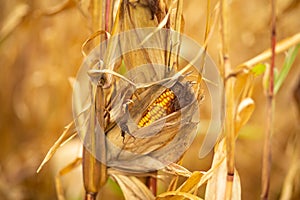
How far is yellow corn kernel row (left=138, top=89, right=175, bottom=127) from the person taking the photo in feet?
2.04

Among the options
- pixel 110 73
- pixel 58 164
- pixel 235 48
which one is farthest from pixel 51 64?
pixel 110 73

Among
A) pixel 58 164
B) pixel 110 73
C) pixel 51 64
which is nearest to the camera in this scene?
pixel 110 73

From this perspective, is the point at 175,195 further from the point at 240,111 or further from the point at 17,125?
the point at 17,125

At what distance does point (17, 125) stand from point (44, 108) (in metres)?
0.09

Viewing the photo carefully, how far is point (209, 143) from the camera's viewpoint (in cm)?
72

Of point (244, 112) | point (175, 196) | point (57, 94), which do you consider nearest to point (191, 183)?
point (175, 196)

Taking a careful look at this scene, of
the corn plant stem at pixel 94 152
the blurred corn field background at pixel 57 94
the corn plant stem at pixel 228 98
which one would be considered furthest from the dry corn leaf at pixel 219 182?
the blurred corn field background at pixel 57 94

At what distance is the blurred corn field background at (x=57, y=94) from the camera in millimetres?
1455

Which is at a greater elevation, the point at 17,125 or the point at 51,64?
the point at 51,64

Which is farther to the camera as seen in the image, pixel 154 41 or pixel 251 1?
pixel 251 1

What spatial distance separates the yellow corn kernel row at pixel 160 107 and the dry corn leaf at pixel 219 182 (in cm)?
13

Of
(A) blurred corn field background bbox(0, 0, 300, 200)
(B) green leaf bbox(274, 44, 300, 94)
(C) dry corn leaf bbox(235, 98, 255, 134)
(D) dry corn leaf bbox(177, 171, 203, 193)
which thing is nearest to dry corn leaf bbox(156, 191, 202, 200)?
(D) dry corn leaf bbox(177, 171, 203, 193)

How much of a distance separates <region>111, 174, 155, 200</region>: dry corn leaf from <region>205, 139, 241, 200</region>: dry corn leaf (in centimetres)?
7

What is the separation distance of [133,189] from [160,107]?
0.44 ft
